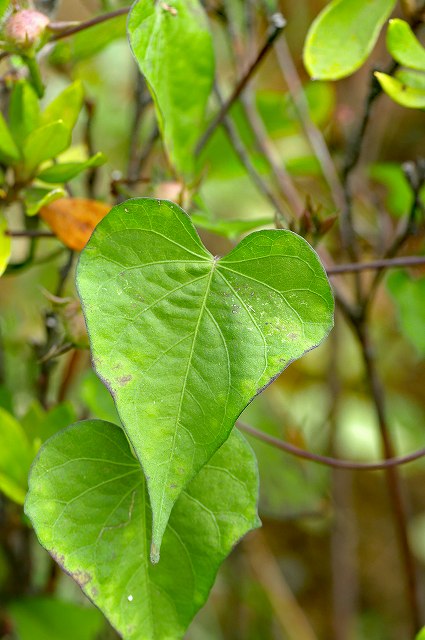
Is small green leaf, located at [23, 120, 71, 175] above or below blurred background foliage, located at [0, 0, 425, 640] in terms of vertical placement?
above

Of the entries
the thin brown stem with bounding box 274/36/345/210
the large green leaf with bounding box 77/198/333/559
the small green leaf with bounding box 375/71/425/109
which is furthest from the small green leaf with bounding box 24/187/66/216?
the thin brown stem with bounding box 274/36/345/210

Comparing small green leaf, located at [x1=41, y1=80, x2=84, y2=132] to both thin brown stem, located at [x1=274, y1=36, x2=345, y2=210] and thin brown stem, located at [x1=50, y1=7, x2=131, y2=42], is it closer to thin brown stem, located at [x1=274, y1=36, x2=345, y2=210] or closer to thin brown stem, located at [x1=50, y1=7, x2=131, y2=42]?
thin brown stem, located at [x1=50, y1=7, x2=131, y2=42]

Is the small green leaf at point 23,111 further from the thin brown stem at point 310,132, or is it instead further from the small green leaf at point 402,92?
the thin brown stem at point 310,132

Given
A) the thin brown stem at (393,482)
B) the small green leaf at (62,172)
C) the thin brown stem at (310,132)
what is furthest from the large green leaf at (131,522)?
the thin brown stem at (310,132)

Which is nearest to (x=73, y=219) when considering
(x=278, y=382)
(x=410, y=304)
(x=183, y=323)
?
(x=183, y=323)

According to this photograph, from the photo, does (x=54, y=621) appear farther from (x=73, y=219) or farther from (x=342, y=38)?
(x=342, y=38)

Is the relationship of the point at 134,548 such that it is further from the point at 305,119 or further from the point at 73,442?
the point at 305,119

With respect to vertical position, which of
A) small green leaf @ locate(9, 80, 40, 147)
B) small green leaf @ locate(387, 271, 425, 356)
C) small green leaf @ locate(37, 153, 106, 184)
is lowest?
small green leaf @ locate(387, 271, 425, 356)
